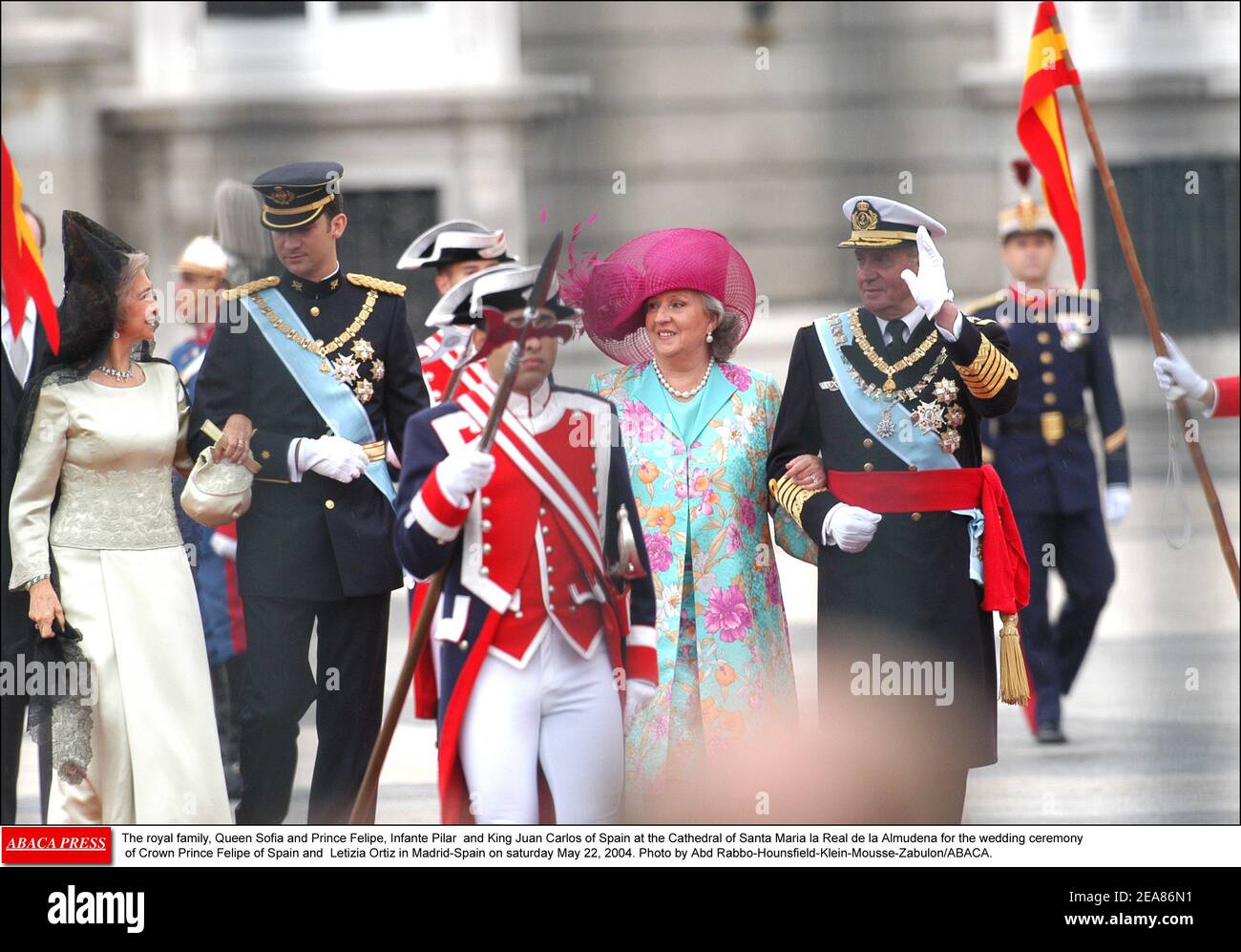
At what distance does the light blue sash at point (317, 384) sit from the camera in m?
4.90

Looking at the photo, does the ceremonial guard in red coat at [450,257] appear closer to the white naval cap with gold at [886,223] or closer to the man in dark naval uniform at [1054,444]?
the white naval cap with gold at [886,223]

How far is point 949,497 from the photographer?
4.71 m

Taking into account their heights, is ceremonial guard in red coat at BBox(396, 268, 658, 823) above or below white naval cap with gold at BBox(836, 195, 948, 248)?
below

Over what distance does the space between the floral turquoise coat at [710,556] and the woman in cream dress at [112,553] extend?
114cm

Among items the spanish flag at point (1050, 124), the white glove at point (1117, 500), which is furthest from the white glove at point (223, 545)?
the white glove at point (1117, 500)

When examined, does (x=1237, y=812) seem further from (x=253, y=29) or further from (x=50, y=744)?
(x=253, y=29)

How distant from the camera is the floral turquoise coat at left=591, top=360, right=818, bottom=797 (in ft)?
15.6

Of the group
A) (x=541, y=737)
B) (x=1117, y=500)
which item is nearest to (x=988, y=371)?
(x=541, y=737)

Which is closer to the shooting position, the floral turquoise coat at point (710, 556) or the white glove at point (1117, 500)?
the floral turquoise coat at point (710, 556)

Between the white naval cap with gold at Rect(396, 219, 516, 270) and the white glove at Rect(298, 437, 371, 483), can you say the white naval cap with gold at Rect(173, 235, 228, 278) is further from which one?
the white glove at Rect(298, 437, 371, 483)

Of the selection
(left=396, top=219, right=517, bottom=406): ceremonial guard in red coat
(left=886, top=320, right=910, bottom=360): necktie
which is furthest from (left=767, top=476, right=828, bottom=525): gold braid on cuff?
(left=396, top=219, right=517, bottom=406): ceremonial guard in red coat

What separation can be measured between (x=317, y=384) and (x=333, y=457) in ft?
0.65

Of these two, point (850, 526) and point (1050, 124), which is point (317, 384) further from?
point (1050, 124)
